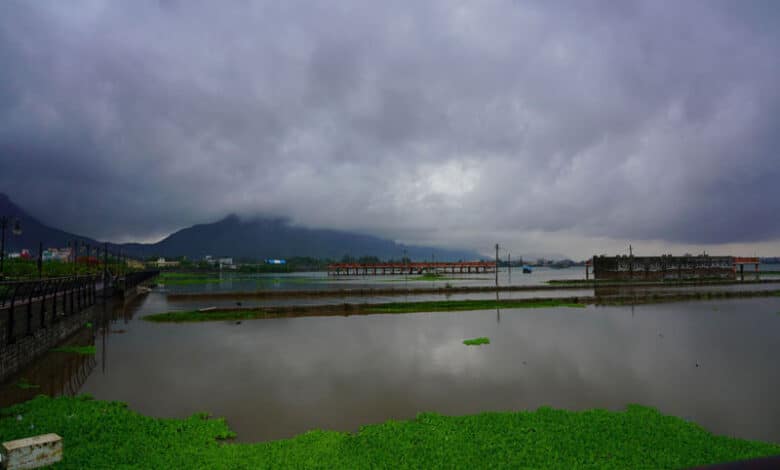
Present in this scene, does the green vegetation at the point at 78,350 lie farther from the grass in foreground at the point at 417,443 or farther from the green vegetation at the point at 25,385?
the grass in foreground at the point at 417,443

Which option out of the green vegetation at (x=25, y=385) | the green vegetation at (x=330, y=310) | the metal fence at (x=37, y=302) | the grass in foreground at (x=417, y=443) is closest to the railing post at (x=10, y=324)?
the metal fence at (x=37, y=302)

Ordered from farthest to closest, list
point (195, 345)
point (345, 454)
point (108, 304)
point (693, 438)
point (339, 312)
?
point (108, 304), point (339, 312), point (195, 345), point (693, 438), point (345, 454)

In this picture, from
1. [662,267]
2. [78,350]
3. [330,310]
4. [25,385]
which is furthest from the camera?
[662,267]

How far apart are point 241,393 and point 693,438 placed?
12.5m

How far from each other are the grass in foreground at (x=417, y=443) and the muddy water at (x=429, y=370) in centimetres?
130

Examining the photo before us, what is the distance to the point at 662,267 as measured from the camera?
93.4 metres

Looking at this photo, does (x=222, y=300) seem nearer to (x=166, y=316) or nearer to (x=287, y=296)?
(x=287, y=296)

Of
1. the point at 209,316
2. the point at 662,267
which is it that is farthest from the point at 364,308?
the point at 662,267

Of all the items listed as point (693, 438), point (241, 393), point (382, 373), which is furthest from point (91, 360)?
point (693, 438)

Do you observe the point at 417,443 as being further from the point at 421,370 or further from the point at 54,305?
the point at 54,305

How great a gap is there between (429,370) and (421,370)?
1.04 ft

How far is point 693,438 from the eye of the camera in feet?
31.0

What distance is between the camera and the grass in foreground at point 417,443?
830 centimetres

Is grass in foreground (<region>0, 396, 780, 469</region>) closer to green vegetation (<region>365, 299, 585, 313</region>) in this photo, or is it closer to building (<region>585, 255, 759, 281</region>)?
green vegetation (<region>365, 299, 585, 313</region>)
